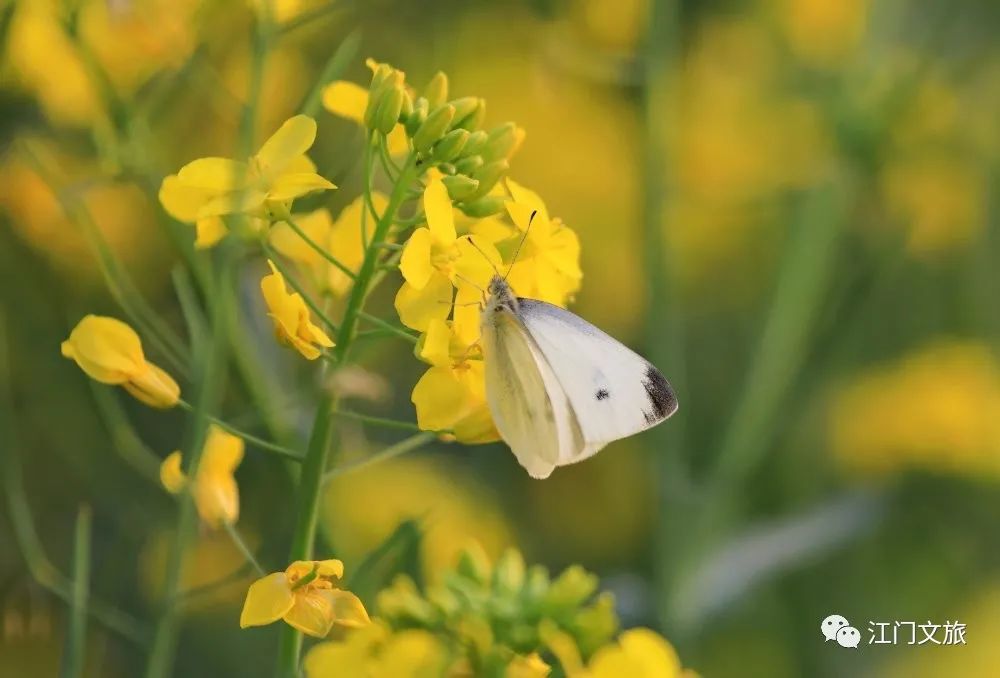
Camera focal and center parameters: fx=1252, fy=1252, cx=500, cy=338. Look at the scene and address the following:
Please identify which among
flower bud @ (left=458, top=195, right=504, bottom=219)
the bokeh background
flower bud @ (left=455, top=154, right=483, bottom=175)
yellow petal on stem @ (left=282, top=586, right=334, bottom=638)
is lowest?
yellow petal on stem @ (left=282, top=586, right=334, bottom=638)

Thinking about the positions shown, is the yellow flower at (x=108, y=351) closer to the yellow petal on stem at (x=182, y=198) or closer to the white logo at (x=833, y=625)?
the yellow petal on stem at (x=182, y=198)

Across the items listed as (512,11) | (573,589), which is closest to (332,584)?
(573,589)

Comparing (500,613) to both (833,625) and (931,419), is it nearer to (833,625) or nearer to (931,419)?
(833,625)

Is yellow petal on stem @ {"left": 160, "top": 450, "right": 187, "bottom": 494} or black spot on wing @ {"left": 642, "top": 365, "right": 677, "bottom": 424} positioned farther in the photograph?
black spot on wing @ {"left": 642, "top": 365, "right": 677, "bottom": 424}

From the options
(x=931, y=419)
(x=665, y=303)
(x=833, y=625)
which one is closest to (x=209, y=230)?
(x=665, y=303)

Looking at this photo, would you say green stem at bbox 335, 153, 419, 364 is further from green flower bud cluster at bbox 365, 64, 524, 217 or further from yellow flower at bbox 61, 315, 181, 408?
yellow flower at bbox 61, 315, 181, 408

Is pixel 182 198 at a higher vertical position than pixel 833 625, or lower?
lower

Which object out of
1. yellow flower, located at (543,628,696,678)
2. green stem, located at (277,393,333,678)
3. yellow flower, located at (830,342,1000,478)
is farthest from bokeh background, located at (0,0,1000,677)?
yellow flower, located at (543,628,696,678)
